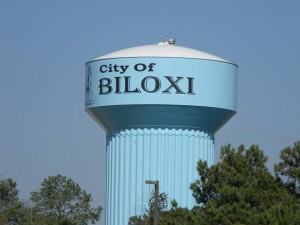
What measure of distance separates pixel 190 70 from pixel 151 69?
1.53 meters

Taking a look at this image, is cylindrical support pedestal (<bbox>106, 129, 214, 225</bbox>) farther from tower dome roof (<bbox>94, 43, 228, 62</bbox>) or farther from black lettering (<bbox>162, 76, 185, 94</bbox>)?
tower dome roof (<bbox>94, 43, 228, 62</bbox>)

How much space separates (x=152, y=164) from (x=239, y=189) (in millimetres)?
8223

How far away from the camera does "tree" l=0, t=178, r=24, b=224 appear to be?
243ft

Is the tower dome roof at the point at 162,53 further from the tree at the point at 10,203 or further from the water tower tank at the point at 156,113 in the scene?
the tree at the point at 10,203

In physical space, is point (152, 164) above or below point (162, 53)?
below

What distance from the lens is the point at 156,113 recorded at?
5031 centimetres

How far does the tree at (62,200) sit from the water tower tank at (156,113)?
73.2 ft

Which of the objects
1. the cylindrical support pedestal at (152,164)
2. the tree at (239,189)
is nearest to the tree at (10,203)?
the cylindrical support pedestal at (152,164)

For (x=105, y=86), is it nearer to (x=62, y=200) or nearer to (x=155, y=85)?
(x=155, y=85)

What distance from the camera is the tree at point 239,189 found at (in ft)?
141

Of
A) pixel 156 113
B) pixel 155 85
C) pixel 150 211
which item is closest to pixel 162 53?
pixel 155 85

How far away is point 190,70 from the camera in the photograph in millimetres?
50000

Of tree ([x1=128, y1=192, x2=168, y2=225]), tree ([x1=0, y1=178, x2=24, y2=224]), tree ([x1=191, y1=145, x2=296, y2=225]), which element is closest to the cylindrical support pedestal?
tree ([x1=128, y1=192, x2=168, y2=225])

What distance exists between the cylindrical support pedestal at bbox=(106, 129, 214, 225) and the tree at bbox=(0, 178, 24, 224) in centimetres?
2154
